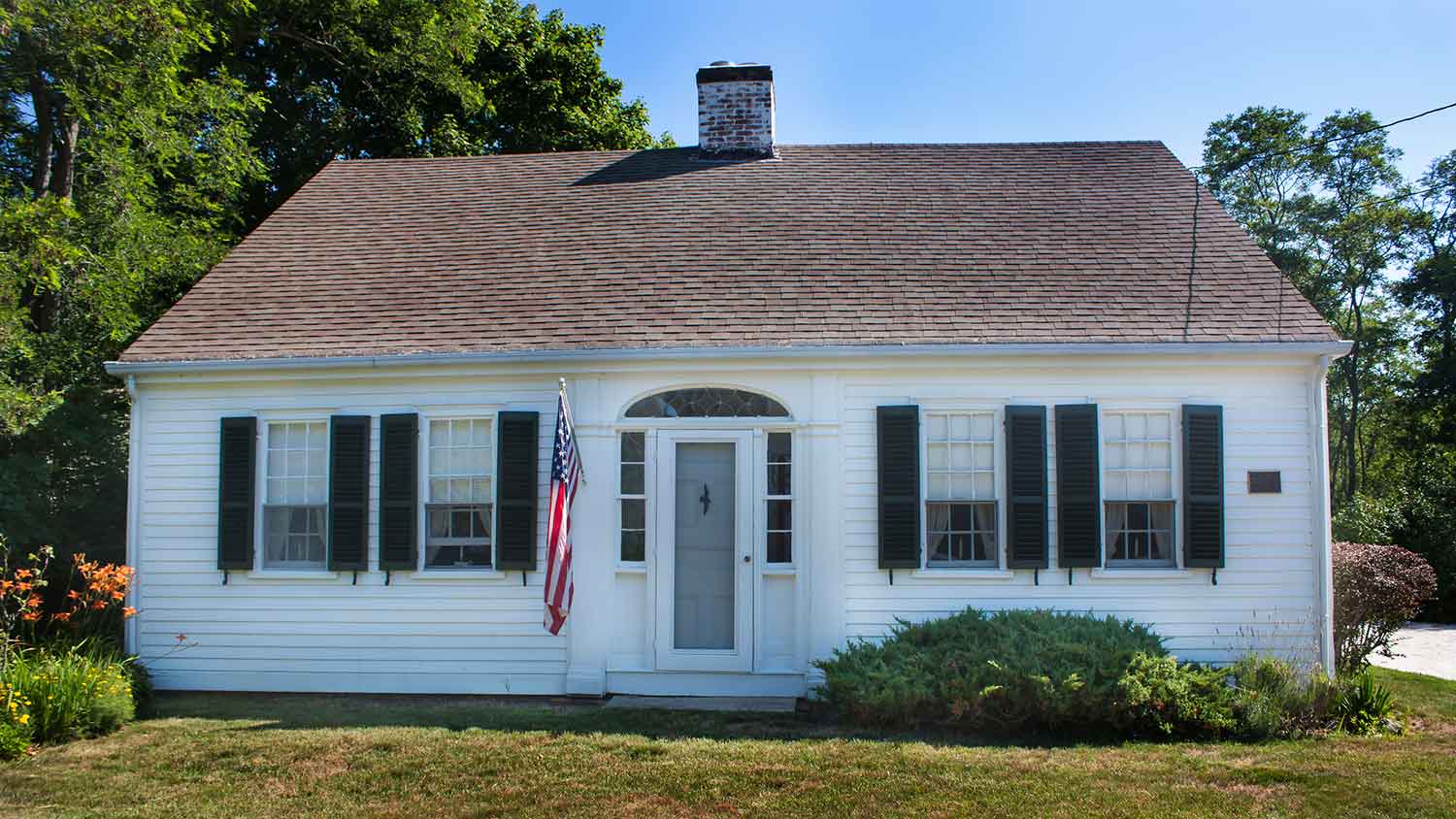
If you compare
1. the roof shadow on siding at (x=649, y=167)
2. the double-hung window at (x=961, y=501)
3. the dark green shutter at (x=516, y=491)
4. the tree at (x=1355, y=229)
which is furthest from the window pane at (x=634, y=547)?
the tree at (x=1355, y=229)

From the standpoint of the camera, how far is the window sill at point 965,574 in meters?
8.63

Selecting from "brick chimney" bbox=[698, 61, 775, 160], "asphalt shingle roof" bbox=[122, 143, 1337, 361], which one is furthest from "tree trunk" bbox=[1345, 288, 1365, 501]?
"brick chimney" bbox=[698, 61, 775, 160]

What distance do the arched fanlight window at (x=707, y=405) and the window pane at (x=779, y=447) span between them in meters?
0.18

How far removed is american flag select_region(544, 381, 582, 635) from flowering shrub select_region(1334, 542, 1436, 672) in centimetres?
671

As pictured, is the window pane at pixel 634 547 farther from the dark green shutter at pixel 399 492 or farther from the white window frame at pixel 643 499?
the dark green shutter at pixel 399 492

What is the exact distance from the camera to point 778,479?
29.2 ft

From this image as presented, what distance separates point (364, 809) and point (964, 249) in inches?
286

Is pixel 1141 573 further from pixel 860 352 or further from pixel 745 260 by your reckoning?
pixel 745 260

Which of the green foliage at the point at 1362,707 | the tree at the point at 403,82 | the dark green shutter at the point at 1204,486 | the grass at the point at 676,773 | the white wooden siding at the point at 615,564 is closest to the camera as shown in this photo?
the grass at the point at 676,773

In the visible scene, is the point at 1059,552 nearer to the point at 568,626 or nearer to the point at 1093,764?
the point at 1093,764

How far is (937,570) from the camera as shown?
28.4ft

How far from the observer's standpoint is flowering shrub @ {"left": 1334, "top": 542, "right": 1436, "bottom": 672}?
912 centimetres

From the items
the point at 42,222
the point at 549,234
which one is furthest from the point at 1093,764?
the point at 42,222

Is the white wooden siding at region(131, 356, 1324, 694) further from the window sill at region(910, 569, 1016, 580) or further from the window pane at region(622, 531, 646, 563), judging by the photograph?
the window pane at region(622, 531, 646, 563)
